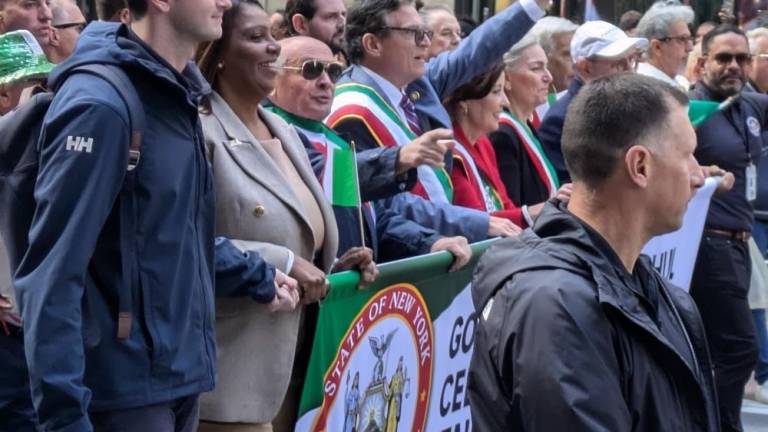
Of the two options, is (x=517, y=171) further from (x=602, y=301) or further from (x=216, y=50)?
(x=602, y=301)

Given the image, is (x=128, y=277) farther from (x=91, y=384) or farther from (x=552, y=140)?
(x=552, y=140)

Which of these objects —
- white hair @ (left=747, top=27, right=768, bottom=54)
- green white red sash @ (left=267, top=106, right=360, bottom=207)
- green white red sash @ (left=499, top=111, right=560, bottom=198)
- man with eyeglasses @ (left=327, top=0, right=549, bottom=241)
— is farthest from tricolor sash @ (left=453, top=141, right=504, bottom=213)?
white hair @ (left=747, top=27, right=768, bottom=54)

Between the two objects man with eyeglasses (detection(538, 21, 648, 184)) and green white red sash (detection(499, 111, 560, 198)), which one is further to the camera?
man with eyeglasses (detection(538, 21, 648, 184))

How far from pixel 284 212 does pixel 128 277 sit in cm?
92

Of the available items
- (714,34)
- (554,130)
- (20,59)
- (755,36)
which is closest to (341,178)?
(20,59)

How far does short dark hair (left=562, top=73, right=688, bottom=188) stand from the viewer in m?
2.90

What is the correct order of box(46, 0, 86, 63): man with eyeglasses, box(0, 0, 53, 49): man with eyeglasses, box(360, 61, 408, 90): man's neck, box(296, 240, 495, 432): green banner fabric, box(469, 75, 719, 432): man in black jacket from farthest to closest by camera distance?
box(46, 0, 86, 63): man with eyeglasses
box(360, 61, 408, 90): man's neck
box(0, 0, 53, 49): man with eyeglasses
box(296, 240, 495, 432): green banner fabric
box(469, 75, 719, 432): man in black jacket

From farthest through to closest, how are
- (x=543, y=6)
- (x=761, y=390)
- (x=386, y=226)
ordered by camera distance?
(x=761, y=390)
(x=543, y=6)
(x=386, y=226)

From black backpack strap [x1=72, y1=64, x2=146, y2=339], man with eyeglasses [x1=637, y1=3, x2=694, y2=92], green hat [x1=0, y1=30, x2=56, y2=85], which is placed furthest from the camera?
man with eyeglasses [x1=637, y1=3, x2=694, y2=92]

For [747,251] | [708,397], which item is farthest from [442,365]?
[747,251]

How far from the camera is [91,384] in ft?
11.1

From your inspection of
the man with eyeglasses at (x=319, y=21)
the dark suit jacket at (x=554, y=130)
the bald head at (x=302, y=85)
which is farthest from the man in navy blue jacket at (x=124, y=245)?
the dark suit jacket at (x=554, y=130)

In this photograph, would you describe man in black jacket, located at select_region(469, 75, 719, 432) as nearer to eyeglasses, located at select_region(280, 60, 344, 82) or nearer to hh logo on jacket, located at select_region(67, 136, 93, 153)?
hh logo on jacket, located at select_region(67, 136, 93, 153)

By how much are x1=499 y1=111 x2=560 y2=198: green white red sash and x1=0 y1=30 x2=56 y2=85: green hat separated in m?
2.70
